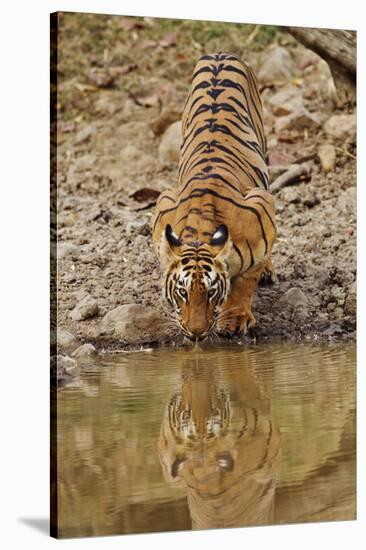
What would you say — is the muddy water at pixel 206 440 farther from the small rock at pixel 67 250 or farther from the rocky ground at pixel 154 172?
the small rock at pixel 67 250

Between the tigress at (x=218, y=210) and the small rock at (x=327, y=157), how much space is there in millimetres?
354

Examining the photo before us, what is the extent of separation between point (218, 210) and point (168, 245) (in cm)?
32

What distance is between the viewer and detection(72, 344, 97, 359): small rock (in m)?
6.19

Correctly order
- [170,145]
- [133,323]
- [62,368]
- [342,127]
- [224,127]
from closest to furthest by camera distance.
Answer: [62,368]
[133,323]
[224,127]
[342,127]
[170,145]

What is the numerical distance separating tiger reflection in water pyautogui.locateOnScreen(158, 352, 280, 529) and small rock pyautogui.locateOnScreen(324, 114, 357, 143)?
1.48 metres

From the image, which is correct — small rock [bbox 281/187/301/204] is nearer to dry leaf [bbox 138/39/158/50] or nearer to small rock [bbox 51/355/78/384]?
dry leaf [bbox 138/39/158/50]

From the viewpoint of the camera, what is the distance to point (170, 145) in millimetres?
7590

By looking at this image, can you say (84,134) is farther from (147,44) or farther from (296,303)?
(296,303)

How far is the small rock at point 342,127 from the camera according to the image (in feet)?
23.5

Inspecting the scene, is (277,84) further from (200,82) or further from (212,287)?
(212,287)

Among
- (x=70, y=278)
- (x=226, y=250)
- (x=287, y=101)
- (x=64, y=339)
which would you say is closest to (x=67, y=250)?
(x=70, y=278)

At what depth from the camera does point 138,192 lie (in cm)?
713

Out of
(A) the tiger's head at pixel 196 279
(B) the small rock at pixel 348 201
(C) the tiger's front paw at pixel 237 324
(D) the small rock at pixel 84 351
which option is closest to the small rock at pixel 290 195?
(B) the small rock at pixel 348 201

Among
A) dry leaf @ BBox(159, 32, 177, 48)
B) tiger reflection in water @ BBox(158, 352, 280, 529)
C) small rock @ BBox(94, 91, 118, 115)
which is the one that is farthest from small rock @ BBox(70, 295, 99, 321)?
dry leaf @ BBox(159, 32, 177, 48)
